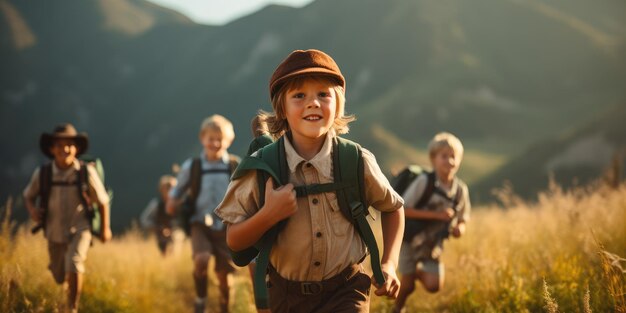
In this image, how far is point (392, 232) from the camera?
9.42ft

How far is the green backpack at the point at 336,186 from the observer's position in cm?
264

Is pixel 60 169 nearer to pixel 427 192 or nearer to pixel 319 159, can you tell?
pixel 427 192

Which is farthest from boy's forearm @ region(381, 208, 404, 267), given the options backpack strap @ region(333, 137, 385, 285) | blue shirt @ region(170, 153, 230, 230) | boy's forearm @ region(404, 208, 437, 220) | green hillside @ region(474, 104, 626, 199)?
green hillside @ region(474, 104, 626, 199)

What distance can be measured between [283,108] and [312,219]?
0.65 meters

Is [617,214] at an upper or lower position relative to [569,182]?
lower

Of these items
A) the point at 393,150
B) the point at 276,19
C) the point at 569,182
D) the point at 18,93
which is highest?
the point at 276,19

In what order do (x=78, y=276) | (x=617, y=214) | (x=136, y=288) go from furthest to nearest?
(x=136, y=288), (x=617, y=214), (x=78, y=276)

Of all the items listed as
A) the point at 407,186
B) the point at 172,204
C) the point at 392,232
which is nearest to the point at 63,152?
the point at 172,204

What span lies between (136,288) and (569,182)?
38440 millimetres

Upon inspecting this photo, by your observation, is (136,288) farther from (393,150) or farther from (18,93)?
(18,93)

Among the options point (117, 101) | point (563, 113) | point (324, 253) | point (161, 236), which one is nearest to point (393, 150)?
point (563, 113)

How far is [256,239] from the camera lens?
266 centimetres

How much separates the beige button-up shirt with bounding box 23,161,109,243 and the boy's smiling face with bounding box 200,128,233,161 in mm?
1264

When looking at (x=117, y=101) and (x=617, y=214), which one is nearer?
(x=617, y=214)
